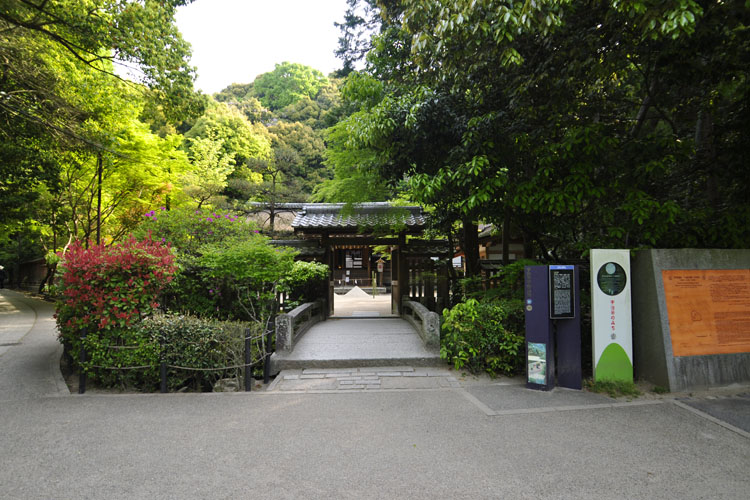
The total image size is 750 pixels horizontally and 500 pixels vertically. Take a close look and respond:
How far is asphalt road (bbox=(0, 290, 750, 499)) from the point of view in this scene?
325 centimetres

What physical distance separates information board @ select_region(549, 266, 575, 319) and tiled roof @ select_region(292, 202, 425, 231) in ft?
21.1

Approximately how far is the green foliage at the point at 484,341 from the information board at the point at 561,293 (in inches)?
36.3

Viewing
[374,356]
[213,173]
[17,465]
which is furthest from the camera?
[213,173]

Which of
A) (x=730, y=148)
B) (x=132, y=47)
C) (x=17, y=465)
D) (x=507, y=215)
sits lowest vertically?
(x=17, y=465)

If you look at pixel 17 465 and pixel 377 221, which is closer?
pixel 17 465

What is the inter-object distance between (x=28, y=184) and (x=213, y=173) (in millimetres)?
10268

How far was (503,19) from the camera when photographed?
4602mm

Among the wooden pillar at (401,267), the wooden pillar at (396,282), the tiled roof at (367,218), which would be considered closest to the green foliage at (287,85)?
the tiled roof at (367,218)

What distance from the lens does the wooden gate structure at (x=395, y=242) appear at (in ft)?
38.9

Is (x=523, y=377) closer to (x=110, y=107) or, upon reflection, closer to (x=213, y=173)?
(x=110, y=107)

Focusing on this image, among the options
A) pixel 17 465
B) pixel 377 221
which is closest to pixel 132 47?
pixel 377 221

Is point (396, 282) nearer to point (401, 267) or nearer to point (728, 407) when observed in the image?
point (401, 267)

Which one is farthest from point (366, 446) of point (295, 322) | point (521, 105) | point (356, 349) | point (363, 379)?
point (521, 105)

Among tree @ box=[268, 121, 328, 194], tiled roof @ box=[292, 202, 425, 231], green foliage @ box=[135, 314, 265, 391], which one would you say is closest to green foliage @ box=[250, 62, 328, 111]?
tree @ box=[268, 121, 328, 194]
